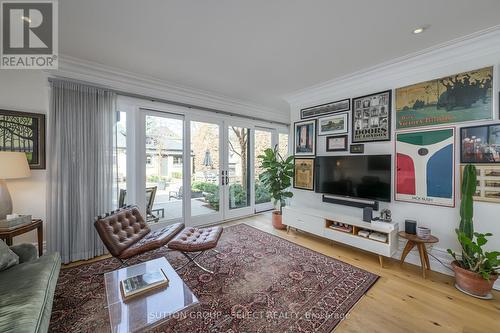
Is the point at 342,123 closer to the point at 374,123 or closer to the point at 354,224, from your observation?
the point at 374,123

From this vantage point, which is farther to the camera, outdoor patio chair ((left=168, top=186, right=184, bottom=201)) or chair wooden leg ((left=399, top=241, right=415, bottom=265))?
outdoor patio chair ((left=168, top=186, right=184, bottom=201))

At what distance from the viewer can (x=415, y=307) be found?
193 centimetres

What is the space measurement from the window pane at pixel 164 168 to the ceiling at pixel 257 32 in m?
0.94

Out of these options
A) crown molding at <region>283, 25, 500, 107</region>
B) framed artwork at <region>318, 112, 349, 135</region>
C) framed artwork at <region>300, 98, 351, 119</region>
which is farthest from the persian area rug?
crown molding at <region>283, 25, 500, 107</region>

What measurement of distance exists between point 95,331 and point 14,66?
321 centimetres

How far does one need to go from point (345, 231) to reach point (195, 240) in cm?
218

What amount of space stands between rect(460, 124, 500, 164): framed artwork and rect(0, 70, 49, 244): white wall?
5.26 metres

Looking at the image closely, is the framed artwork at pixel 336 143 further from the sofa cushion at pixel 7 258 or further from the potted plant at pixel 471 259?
the sofa cushion at pixel 7 258

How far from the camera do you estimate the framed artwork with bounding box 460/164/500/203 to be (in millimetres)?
2203

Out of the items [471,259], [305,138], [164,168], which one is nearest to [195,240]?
[164,168]

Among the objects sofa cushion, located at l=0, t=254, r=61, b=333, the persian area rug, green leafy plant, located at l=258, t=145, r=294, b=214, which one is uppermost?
green leafy plant, located at l=258, t=145, r=294, b=214

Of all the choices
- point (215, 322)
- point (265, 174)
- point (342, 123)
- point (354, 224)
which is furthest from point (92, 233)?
point (342, 123)

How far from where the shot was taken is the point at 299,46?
249 centimetres

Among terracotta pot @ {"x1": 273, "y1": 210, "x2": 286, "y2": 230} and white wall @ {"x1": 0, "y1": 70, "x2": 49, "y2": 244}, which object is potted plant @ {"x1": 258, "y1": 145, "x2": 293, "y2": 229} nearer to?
terracotta pot @ {"x1": 273, "y1": 210, "x2": 286, "y2": 230}
